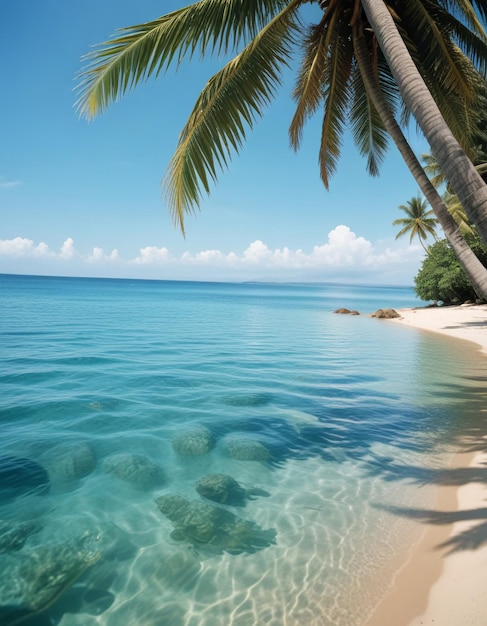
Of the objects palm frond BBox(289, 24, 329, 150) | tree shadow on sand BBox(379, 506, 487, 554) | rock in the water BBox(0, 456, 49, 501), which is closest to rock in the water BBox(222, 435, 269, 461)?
tree shadow on sand BBox(379, 506, 487, 554)

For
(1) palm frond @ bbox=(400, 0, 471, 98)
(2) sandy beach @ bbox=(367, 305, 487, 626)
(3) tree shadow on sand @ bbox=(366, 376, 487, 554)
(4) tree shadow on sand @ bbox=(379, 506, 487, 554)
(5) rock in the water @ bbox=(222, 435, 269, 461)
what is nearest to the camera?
(2) sandy beach @ bbox=(367, 305, 487, 626)

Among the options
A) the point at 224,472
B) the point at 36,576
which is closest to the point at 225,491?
the point at 224,472

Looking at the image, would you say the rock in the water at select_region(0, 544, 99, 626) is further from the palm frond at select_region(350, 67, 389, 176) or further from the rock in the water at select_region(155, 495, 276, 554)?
Result: the palm frond at select_region(350, 67, 389, 176)

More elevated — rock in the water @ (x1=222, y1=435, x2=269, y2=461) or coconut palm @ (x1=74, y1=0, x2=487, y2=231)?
coconut palm @ (x1=74, y1=0, x2=487, y2=231)

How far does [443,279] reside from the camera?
35062 millimetres

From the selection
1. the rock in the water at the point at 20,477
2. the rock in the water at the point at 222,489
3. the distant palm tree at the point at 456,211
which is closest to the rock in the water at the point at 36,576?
the rock in the water at the point at 20,477

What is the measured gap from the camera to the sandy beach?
277cm

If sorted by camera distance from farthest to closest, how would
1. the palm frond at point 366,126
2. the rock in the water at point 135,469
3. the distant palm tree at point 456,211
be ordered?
the distant palm tree at point 456,211, the palm frond at point 366,126, the rock in the water at point 135,469

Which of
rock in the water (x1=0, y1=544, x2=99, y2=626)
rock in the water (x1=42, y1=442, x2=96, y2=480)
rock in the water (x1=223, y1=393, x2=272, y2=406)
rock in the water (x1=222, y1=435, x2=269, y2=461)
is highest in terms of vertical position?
rock in the water (x1=0, y1=544, x2=99, y2=626)

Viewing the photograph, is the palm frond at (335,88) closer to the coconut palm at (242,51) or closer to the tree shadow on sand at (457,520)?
the coconut palm at (242,51)

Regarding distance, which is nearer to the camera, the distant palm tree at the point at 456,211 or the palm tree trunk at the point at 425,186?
the palm tree trunk at the point at 425,186

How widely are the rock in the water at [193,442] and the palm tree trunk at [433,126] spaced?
15.8 ft

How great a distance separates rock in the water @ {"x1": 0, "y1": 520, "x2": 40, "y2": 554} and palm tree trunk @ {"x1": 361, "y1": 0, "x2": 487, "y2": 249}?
548cm

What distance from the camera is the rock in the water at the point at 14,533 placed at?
12.1ft
